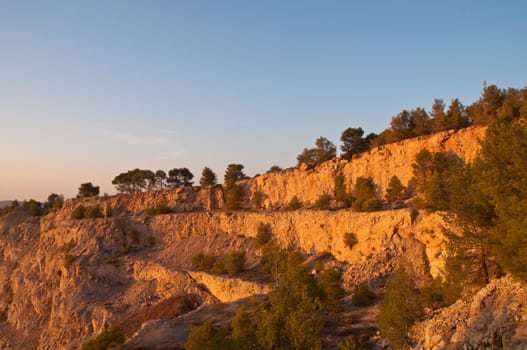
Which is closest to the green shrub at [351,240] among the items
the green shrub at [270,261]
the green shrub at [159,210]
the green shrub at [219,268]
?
the green shrub at [270,261]

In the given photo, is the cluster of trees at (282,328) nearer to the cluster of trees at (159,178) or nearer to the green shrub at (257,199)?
the green shrub at (257,199)

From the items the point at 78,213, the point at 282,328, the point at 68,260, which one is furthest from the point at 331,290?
the point at 78,213

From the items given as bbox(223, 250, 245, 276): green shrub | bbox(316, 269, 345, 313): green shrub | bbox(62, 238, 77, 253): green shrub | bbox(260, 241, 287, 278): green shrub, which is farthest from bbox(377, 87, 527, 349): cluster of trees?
bbox(62, 238, 77, 253): green shrub

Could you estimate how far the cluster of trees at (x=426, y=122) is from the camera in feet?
112

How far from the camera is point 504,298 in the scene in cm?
1155

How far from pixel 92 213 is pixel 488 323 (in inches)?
2264

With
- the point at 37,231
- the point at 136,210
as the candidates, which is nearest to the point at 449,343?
the point at 136,210

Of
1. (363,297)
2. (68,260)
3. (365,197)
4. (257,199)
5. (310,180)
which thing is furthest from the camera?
(257,199)

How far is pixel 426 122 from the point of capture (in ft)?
139

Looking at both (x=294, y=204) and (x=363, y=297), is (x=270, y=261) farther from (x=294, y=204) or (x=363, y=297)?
(x=363, y=297)

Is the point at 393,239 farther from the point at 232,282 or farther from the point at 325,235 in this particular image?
the point at 232,282

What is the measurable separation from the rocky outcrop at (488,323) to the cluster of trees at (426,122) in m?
16.8

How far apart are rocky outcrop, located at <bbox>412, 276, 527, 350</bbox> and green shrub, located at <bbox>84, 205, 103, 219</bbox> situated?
55.0 metres

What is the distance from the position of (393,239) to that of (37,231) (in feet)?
185
